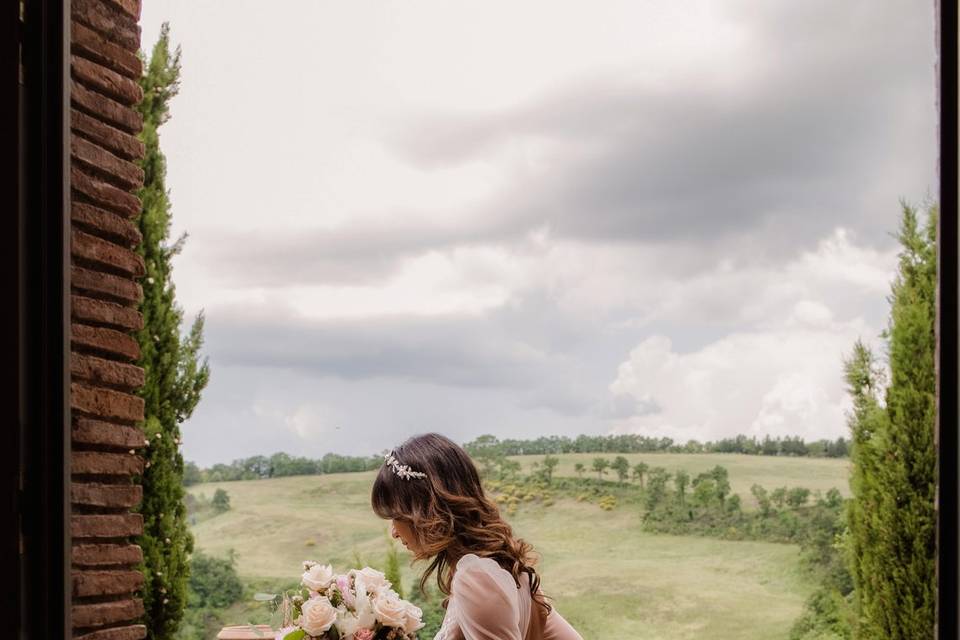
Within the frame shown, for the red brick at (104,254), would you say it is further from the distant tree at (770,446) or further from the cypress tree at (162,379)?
the distant tree at (770,446)

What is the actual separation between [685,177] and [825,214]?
689 mm

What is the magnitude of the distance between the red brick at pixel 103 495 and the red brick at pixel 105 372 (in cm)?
27

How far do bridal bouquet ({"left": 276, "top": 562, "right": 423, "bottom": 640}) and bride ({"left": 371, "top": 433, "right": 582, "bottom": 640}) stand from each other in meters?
0.10

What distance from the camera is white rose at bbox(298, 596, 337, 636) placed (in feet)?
8.35

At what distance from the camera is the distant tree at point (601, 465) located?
16.0 ft

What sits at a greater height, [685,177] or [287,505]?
[685,177]

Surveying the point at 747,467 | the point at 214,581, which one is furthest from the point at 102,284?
the point at 747,467

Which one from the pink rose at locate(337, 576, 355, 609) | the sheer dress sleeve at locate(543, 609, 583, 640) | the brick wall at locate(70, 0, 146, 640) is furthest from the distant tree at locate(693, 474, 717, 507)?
the brick wall at locate(70, 0, 146, 640)

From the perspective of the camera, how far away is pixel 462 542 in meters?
2.66

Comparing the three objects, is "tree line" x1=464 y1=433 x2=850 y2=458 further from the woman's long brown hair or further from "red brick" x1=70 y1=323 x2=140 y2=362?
"red brick" x1=70 y1=323 x2=140 y2=362

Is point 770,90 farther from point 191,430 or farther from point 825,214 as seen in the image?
point 191,430

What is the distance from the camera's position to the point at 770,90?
4730mm
